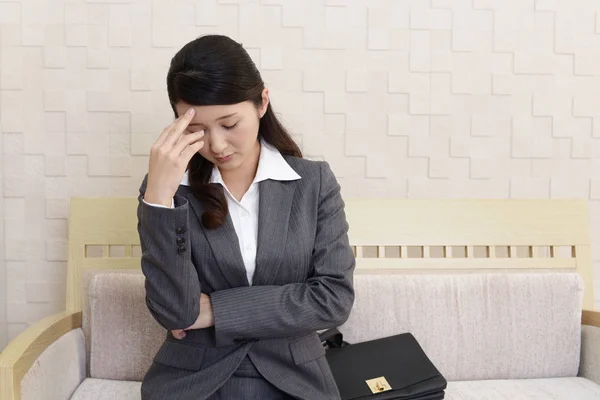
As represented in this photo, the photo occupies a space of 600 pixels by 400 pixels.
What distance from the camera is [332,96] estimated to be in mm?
2148

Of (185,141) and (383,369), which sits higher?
(185,141)

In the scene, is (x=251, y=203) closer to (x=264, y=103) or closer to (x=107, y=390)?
(x=264, y=103)

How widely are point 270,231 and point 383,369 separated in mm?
607

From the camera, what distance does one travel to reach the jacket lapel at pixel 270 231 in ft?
4.66

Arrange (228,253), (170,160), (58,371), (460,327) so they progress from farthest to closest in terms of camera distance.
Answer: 1. (460,327)
2. (58,371)
3. (228,253)
4. (170,160)

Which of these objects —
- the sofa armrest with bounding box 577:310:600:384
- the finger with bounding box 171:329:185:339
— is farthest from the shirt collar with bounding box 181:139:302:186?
the sofa armrest with bounding box 577:310:600:384

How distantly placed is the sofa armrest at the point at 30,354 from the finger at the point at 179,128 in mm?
612

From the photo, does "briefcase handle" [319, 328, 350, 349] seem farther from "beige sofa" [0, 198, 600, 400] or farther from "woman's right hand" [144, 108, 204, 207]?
"woman's right hand" [144, 108, 204, 207]

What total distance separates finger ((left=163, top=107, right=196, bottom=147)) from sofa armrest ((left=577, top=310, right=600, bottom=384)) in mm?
1462

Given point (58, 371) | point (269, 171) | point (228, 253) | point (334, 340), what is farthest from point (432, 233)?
point (58, 371)

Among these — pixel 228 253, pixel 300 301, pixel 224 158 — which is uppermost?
pixel 224 158

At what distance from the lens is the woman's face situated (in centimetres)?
133

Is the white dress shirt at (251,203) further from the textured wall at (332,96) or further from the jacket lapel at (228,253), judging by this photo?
the textured wall at (332,96)

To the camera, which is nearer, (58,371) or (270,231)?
(270,231)
